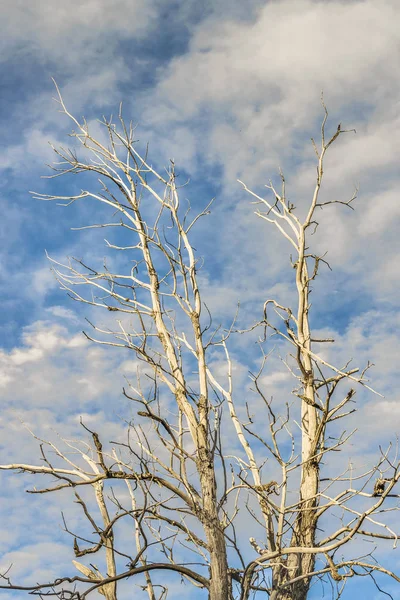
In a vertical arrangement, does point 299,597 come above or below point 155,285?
below

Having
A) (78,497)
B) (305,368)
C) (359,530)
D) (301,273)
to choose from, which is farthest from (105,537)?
(301,273)

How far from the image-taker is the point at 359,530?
478 centimetres

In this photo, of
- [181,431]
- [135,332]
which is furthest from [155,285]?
[181,431]

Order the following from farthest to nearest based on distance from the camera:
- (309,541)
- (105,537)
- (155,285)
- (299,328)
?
(299,328), (155,285), (309,541), (105,537)

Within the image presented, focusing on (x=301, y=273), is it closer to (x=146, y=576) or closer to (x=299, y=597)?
(x=299, y=597)

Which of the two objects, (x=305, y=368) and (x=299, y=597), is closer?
(x=299, y=597)

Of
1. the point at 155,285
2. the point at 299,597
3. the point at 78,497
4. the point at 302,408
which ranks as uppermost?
the point at 155,285

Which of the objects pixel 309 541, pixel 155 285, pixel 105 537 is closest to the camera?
pixel 105 537

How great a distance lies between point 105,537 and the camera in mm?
4625

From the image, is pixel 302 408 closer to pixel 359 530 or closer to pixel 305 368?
pixel 305 368

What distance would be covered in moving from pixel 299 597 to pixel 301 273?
3.07 meters

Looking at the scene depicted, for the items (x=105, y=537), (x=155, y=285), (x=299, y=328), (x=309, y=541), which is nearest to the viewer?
(x=105, y=537)

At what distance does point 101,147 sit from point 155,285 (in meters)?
1.68

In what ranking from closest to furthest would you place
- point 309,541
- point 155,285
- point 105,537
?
point 105,537, point 309,541, point 155,285
